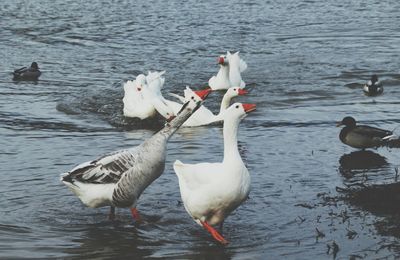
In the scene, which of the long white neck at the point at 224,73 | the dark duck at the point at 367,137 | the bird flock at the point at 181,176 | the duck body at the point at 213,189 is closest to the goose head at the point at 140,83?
the long white neck at the point at 224,73

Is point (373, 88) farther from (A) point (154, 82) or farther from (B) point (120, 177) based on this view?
(B) point (120, 177)

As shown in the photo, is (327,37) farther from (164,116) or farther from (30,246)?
(30,246)

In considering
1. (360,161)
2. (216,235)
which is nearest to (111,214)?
(216,235)

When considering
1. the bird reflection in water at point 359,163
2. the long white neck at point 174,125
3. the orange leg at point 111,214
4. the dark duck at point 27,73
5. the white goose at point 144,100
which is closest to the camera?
the long white neck at point 174,125

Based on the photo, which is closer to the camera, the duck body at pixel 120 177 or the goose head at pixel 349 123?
the duck body at pixel 120 177

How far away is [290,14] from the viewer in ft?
94.0

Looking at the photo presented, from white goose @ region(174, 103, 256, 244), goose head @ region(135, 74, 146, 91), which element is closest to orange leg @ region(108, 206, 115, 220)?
white goose @ region(174, 103, 256, 244)

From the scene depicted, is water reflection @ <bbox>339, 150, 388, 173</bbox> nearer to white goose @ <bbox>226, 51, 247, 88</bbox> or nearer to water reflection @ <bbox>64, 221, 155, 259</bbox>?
water reflection @ <bbox>64, 221, 155, 259</bbox>

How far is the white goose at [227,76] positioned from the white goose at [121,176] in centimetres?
890

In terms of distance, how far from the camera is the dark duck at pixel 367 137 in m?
12.8

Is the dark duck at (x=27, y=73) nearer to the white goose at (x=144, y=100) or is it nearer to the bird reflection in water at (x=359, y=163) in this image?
the white goose at (x=144, y=100)

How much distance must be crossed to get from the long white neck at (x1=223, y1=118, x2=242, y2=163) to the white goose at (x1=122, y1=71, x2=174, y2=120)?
20.9ft

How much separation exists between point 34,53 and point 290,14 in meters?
9.58

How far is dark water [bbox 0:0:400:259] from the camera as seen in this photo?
8961 millimetres
